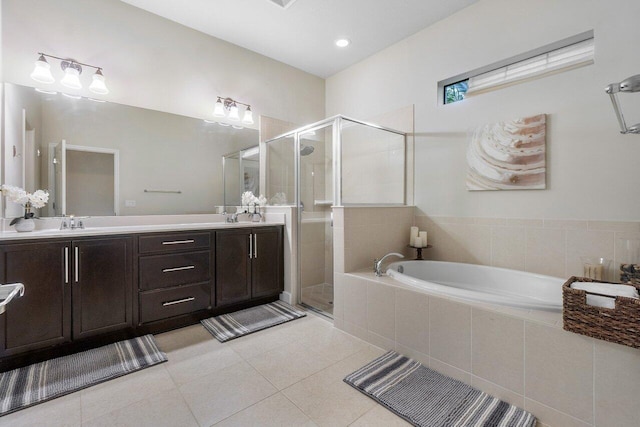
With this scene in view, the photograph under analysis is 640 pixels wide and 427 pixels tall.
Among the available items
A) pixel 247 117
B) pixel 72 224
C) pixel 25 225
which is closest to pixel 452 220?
pixel 247 117

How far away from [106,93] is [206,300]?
1970mm

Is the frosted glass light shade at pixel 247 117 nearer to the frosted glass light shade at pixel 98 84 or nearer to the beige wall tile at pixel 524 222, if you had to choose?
the frosted glass light shade at pixel 98 84

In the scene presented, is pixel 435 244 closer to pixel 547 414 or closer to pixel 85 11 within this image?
pixel 547 414

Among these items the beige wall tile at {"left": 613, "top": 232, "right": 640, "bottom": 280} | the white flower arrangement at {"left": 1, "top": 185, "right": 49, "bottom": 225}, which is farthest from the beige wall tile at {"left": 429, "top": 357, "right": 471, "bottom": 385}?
the white flower arrangement at {"left": 1, "top": 185, "right": 49, "bottom": 225}

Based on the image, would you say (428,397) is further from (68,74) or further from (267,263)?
(68,74)

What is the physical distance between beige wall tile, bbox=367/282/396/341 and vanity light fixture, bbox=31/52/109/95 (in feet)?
8.99

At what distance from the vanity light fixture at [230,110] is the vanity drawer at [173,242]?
4.66 ft

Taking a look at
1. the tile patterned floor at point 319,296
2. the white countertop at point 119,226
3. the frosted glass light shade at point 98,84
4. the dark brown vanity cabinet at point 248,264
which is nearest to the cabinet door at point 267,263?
the dark brown vanity cabinet at point 248,264

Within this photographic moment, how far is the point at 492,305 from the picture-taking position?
1.58 metres

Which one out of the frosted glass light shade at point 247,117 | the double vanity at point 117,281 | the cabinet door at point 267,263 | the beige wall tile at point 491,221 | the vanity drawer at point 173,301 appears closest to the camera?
the double vanity at point 117,281

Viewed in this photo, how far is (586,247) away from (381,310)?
1.50m

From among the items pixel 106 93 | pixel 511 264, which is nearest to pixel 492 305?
pixel 511 264

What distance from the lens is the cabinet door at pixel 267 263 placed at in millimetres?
2783

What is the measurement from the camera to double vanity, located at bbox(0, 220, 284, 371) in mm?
1728
